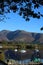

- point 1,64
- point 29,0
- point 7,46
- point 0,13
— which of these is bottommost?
point 1,64

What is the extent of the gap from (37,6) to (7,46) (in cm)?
463

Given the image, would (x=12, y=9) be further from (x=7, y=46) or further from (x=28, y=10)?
(x=7, y=46)

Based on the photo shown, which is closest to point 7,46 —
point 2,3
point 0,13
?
point 0,13

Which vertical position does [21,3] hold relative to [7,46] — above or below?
above

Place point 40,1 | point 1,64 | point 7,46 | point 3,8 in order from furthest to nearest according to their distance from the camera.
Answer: point 1,64, point 7,46, point 3,8, point 40,1

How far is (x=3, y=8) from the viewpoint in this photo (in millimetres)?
7664

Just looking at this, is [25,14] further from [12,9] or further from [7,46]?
[7,46]

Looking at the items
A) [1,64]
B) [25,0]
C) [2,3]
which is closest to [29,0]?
[25,0]

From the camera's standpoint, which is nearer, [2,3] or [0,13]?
[2,3]

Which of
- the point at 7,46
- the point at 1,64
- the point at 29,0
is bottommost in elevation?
the point at 1,64

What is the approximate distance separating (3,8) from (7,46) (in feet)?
13.8

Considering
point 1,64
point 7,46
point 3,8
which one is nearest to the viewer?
point 3,8

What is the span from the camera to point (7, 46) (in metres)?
11.6

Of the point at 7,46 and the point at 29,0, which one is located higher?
the point at 29,0
